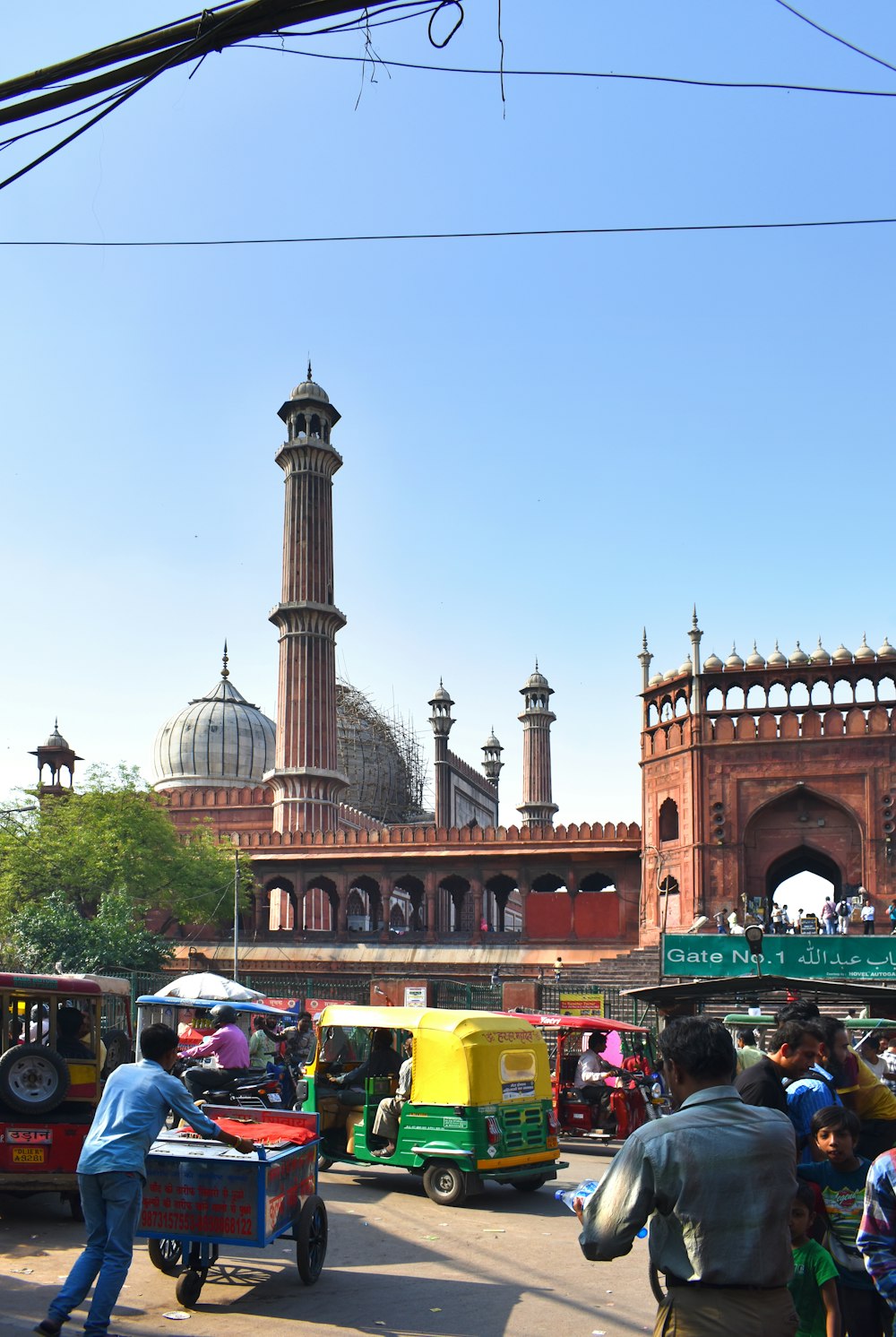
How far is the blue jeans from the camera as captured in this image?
516 cm

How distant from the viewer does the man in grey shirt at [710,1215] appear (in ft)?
9.97

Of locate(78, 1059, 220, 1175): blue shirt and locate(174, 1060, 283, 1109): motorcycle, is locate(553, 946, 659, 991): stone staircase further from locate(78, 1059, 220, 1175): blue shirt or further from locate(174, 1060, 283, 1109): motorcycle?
locate(78, 1059, 220, 1175): blue shirt

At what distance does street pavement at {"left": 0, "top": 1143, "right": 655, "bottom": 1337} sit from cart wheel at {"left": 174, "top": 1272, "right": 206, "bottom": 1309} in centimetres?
5

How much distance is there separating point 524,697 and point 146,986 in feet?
112

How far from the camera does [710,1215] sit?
10.0ft

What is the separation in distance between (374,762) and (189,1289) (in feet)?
176

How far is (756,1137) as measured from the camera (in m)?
3.13

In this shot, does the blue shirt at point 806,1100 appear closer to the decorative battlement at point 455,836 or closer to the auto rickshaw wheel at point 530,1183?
the auto rickshaw wheel at point 530,1183

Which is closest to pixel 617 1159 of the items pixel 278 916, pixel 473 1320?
pixel 473 1320

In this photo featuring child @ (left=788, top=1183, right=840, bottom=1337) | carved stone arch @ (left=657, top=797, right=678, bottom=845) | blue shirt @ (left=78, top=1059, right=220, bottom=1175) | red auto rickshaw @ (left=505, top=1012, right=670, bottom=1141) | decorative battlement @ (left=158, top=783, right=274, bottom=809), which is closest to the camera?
child @ (left=788, top=1183, right=840, bottom=1337)

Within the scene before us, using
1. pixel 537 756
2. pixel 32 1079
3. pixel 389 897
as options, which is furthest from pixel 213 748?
pixel 32 1079

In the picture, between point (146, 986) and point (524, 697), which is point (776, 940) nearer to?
point (146, 986)

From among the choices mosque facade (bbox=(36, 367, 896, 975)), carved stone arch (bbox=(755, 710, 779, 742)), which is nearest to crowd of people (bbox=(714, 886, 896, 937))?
mosque facade (bbox=(36, 367, 896, 975))

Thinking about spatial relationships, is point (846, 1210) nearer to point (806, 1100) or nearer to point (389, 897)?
point (806, 1100)
